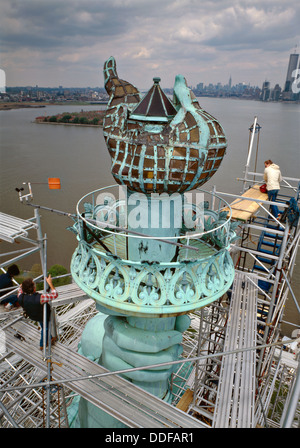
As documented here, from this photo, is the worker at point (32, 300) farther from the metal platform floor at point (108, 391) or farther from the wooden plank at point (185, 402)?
the wooden plank at point (185, 402)

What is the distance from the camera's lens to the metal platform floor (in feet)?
18.5

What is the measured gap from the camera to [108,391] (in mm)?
6160

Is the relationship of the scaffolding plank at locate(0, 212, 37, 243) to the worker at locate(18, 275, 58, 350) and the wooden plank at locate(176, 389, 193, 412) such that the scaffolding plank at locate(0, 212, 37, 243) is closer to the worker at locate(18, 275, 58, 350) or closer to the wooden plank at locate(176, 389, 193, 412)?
the worker at locate(18, 275, 58, 350)

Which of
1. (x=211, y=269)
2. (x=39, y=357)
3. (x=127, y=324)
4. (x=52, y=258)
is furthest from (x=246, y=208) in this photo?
(x=52, y=258)

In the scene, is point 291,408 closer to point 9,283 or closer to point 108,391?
point 108,391

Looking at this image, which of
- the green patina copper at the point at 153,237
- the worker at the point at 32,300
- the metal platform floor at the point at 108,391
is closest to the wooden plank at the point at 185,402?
the green patina copper at the point at 153,237

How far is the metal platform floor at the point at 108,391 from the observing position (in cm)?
564

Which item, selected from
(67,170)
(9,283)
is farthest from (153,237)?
(67,170)

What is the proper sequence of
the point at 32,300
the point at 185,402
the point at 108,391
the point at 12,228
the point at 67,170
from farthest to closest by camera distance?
the point at 67,170
the point at 185,402
the point at 12,228
the point at 32,300
the point at 108,391

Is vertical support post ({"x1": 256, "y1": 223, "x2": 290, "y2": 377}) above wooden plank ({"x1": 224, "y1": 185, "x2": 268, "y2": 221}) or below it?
below

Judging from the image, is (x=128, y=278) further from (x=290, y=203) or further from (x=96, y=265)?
(x=290, y=203)

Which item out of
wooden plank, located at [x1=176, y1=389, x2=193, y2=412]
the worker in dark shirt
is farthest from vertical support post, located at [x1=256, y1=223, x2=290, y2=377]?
the worker in dark shirt

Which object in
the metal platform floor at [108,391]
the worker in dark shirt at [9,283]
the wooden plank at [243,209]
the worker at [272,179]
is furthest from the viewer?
the worker at [272,179]

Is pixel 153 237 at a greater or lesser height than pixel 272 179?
lesser
